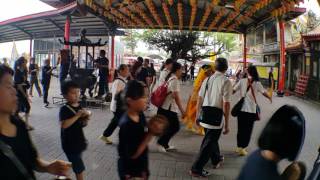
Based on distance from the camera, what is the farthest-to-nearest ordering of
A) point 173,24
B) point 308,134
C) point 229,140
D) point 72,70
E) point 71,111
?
point 173,24 → point 72,70 → point 308,134 → point 229,140 → point 71,111

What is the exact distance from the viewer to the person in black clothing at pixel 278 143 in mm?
1861

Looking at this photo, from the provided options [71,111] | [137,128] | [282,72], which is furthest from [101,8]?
[137,128]

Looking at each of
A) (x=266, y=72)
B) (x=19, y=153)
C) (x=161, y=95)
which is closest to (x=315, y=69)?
(x=266, y=72)

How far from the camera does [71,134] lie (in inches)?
140

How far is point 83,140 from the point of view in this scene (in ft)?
12.0

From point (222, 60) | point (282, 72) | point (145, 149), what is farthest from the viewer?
point (282, 72)

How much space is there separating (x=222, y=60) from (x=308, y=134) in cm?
423

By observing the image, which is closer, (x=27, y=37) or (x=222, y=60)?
(x=222, y=60)

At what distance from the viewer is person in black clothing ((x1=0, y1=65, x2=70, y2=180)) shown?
183 centimetres

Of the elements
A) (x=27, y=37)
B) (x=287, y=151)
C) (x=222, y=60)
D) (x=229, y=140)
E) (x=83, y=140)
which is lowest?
(x=229, y=140)

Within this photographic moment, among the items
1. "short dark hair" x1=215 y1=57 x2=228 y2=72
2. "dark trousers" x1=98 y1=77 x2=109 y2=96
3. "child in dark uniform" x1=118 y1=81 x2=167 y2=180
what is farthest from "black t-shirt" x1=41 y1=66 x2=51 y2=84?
"child in dark uniform" x1=118 y1=81 x2=167 y2=180

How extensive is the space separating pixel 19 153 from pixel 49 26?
64.1 feet

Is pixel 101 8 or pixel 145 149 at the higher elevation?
pixel 101 8

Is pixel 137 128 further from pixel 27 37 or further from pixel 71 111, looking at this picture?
pixel 27 37
